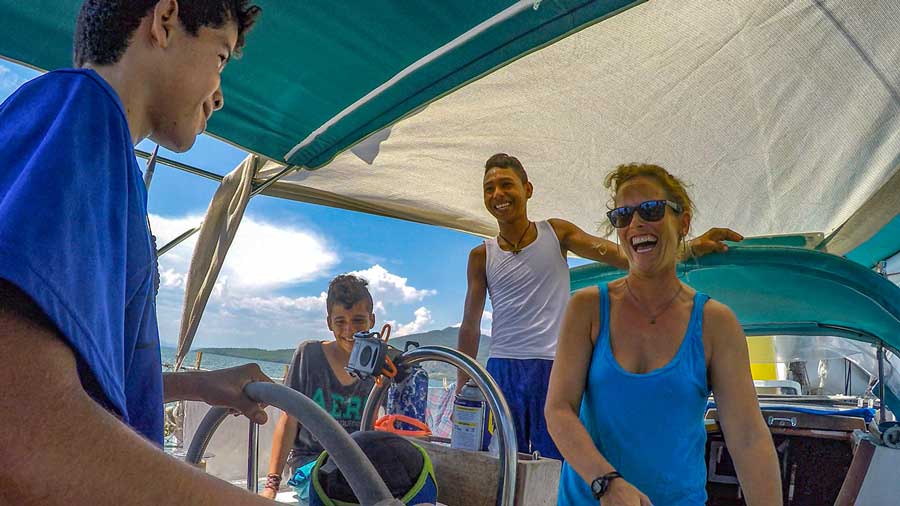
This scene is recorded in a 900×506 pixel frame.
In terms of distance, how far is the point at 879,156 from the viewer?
3203mm

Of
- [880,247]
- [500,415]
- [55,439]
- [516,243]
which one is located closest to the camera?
[55,439]

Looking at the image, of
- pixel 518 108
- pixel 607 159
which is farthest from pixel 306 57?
pixel 607 159

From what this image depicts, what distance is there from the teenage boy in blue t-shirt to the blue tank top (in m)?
1.12

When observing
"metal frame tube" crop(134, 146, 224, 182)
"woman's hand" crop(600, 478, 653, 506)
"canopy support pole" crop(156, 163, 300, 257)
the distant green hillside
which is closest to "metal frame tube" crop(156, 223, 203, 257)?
"canopy support pole" crop(156, 163, 300, 257)

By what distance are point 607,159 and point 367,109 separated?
1.65 m

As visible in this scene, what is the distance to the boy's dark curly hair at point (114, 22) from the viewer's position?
647 millimetres

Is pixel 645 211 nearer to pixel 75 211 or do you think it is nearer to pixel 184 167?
pixel 75 211

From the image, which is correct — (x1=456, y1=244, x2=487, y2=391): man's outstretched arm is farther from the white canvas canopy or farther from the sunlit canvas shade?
the sunlit canvas shade

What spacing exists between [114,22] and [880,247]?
6.97m

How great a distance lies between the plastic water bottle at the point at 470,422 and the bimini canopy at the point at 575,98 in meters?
1.59

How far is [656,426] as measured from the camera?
4.73 ft

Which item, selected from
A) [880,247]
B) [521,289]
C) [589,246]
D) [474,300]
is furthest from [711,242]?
[880,247]

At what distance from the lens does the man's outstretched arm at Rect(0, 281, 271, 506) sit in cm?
36

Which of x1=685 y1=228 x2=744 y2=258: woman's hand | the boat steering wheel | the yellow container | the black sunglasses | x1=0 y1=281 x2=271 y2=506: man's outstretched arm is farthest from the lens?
the yellow container
